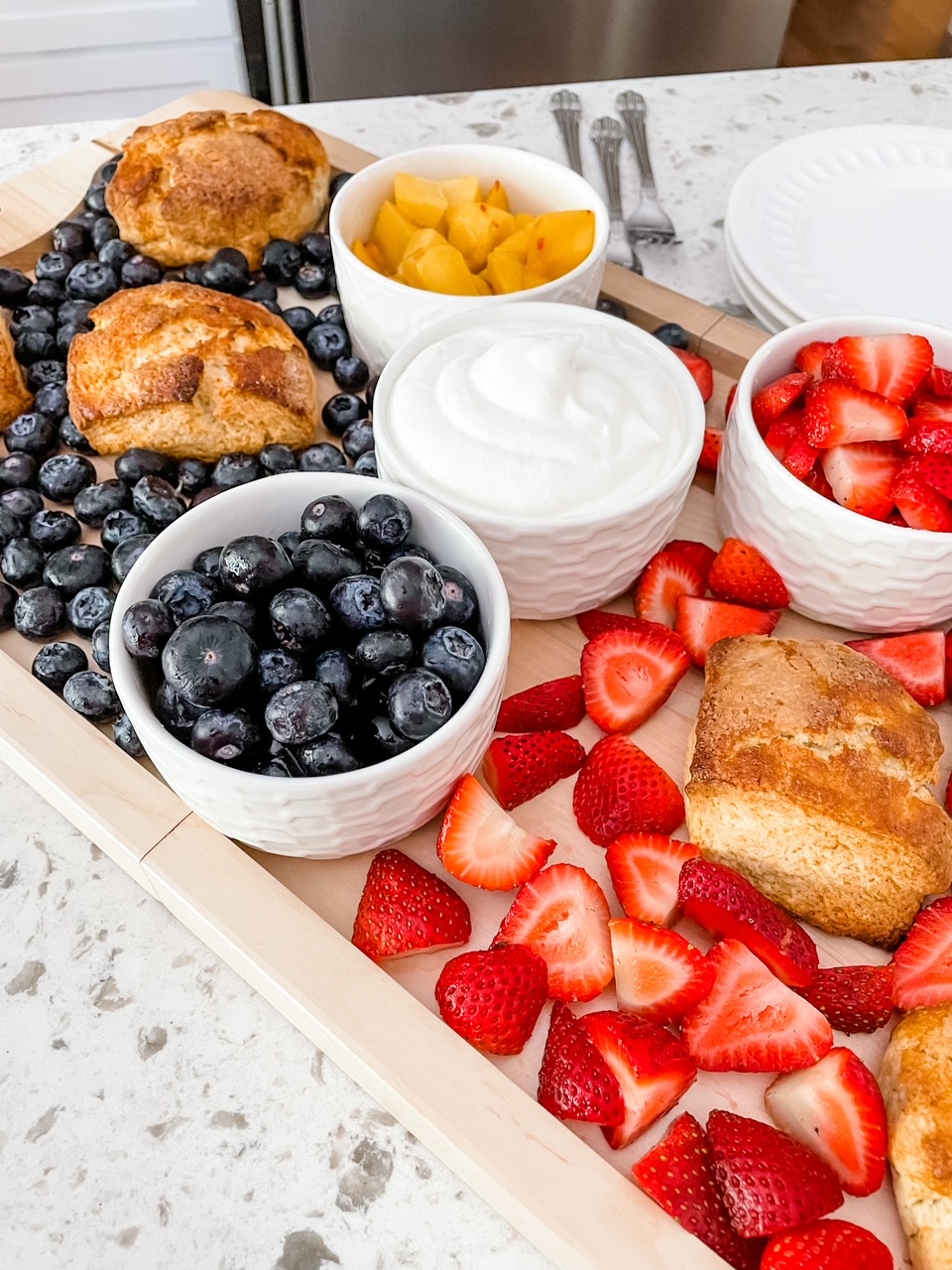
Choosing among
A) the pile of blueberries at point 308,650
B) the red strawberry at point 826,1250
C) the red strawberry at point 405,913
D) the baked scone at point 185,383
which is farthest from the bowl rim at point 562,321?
the red strawberry at point 826,1250

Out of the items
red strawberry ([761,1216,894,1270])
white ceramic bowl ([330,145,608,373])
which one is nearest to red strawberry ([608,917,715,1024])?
red strawberry ([761,1216,894,1270])

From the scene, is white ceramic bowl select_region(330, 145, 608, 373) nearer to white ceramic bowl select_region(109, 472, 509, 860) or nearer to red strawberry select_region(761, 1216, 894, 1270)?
white ceramic bowl select_region(109, 472, 509, 860)

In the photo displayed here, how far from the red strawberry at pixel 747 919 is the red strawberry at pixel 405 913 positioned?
25cm

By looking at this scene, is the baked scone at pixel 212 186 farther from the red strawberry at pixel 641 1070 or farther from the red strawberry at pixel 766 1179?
the red strawberry at pixel 766 1179

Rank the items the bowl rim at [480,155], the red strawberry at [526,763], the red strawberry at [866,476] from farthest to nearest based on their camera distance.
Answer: the bowl rim at [480,155] → the red strawberry at [866,476] → the red strawberry at [526,763]

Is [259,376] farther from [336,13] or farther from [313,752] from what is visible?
[336,13]

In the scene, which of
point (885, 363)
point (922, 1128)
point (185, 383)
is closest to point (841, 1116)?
point (922, 1128)

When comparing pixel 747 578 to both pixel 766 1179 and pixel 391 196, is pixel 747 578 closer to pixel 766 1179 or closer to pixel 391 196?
pixel 766 1179

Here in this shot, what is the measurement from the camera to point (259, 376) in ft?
5.08

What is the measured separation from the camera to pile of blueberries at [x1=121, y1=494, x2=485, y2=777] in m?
1.03

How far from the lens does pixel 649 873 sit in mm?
1139

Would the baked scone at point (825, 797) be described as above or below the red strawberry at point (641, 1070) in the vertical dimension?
above

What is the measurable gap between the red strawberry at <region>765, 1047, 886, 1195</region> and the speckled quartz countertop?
289 mm

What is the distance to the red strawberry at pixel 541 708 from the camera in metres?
1.30
